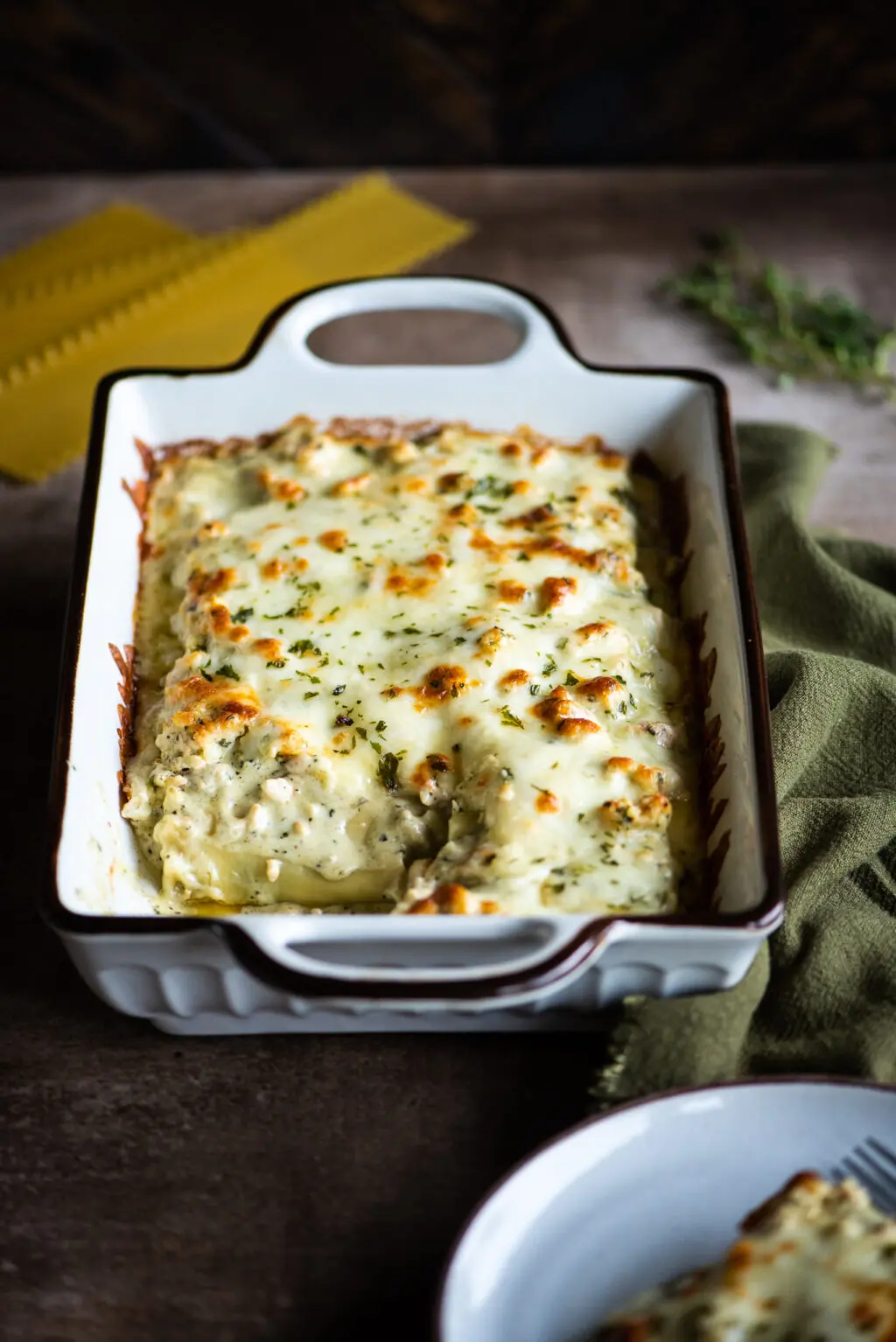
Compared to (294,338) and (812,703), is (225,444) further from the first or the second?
(812,703)

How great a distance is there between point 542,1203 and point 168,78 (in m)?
2.92

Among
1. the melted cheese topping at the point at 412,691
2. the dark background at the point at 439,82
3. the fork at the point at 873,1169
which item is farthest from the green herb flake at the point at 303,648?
the dark background at the point at 439,82

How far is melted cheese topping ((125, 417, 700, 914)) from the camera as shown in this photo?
1.81 m

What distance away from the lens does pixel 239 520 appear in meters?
2.26

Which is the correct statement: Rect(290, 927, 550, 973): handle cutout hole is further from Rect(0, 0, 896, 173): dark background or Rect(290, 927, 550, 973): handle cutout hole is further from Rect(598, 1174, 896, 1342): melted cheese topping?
Rect(0, 0, 896, 173): dark background

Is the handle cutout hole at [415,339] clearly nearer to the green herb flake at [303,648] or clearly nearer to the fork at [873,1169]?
the green herb flake at [303,648]

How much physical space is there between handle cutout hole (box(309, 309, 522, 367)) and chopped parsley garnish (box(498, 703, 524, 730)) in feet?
4.56

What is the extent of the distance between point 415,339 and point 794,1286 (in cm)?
228

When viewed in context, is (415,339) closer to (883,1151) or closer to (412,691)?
(412,691)

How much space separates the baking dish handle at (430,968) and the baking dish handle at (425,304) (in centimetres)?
114

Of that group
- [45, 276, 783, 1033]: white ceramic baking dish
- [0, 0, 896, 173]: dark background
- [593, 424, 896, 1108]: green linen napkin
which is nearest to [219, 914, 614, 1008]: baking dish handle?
[45, 276, 783, 1033]: white ceramic baking dish

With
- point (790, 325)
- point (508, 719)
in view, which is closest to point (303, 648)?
point (508, 719)

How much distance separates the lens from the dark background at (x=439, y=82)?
3.46 m

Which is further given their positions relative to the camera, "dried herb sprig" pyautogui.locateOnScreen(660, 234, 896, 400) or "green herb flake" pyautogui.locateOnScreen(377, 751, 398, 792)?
"dried herb sprig" pyautogui.locateOnScreen(660, 234, 896, 400)
